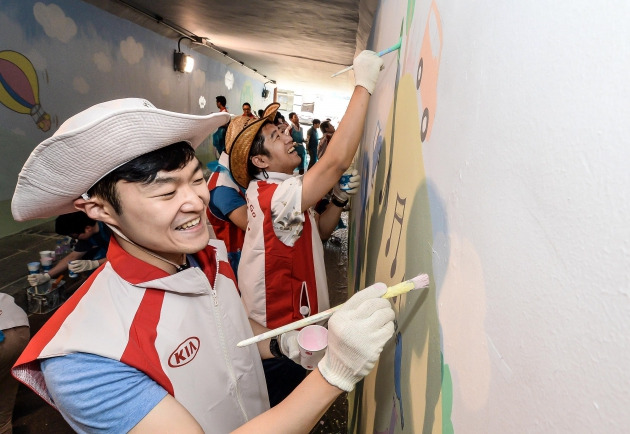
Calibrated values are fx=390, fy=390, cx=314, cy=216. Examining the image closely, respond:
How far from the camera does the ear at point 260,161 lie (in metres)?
2.15

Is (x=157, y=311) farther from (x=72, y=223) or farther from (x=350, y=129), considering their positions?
(x=72, y=223)

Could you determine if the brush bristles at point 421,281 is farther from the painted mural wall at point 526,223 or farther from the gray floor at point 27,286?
the gray floor at point 27,286

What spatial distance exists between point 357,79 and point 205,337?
112cm

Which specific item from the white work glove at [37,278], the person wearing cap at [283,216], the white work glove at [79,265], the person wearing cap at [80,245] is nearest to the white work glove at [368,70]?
the person wearing cap at [283,216]

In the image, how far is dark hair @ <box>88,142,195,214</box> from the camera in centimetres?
100

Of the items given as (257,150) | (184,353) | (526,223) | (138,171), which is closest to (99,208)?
(138,171)

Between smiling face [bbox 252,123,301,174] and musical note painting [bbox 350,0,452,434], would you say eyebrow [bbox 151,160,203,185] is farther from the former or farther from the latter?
smiling face [bbox 252,123,301,174]

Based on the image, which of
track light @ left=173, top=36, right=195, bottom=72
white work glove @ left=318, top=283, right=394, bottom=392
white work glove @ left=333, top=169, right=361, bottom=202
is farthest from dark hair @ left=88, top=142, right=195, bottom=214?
track light @ left=173, top=36, right=195, bottom=72

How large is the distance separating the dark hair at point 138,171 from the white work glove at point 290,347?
80cm

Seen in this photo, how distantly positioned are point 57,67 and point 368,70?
535 cm

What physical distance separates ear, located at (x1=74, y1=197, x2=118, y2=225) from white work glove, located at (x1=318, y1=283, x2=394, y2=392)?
0.66m

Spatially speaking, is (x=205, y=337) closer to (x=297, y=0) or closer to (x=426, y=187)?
(x=426, y=187)

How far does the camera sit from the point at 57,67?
519cm

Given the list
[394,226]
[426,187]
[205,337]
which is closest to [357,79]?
[394,226]
